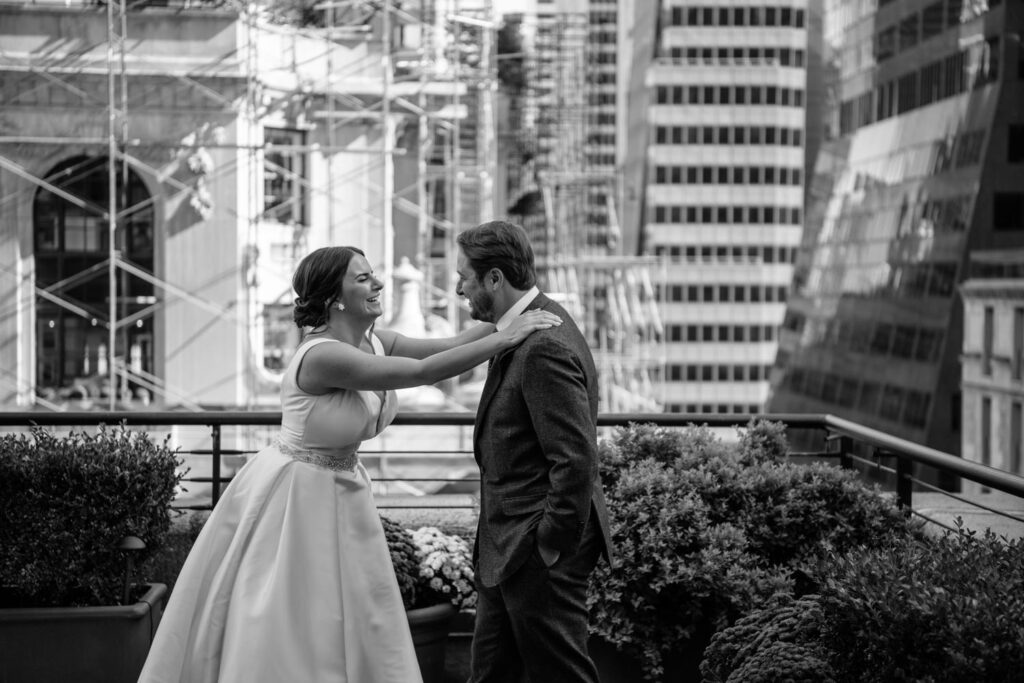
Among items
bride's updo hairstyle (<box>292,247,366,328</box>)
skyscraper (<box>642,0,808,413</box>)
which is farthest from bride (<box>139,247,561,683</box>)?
skyscraper (<box>642,0,808,413</box>)

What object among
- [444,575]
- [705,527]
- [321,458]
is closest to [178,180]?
[444,575]

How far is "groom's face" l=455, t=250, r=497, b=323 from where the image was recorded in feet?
14.0

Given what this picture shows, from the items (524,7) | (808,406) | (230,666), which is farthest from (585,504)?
(808,406)

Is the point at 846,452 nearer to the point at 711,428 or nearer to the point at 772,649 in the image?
the point at 711,428

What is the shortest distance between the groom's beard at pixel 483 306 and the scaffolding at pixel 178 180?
18123 millimetres

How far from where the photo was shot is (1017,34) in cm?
6278

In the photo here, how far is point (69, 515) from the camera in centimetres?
577

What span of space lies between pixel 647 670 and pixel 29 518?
2.59m

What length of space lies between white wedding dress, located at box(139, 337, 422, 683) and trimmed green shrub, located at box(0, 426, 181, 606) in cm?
110

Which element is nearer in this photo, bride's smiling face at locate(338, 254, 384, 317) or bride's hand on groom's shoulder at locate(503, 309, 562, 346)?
bride's hand on groom's shoulder at locate(503, 309, 562, 346)

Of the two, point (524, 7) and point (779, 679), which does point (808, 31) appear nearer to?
point (524, 7)

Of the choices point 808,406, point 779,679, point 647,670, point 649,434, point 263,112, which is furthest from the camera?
point 808,406

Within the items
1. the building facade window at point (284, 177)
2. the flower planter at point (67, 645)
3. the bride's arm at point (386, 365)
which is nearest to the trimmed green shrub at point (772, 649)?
the bride's arm at point (386, 365)

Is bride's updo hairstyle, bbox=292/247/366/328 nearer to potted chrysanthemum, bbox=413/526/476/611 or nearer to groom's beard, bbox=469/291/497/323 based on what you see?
groom's beard, bbox=469/291/497/323
